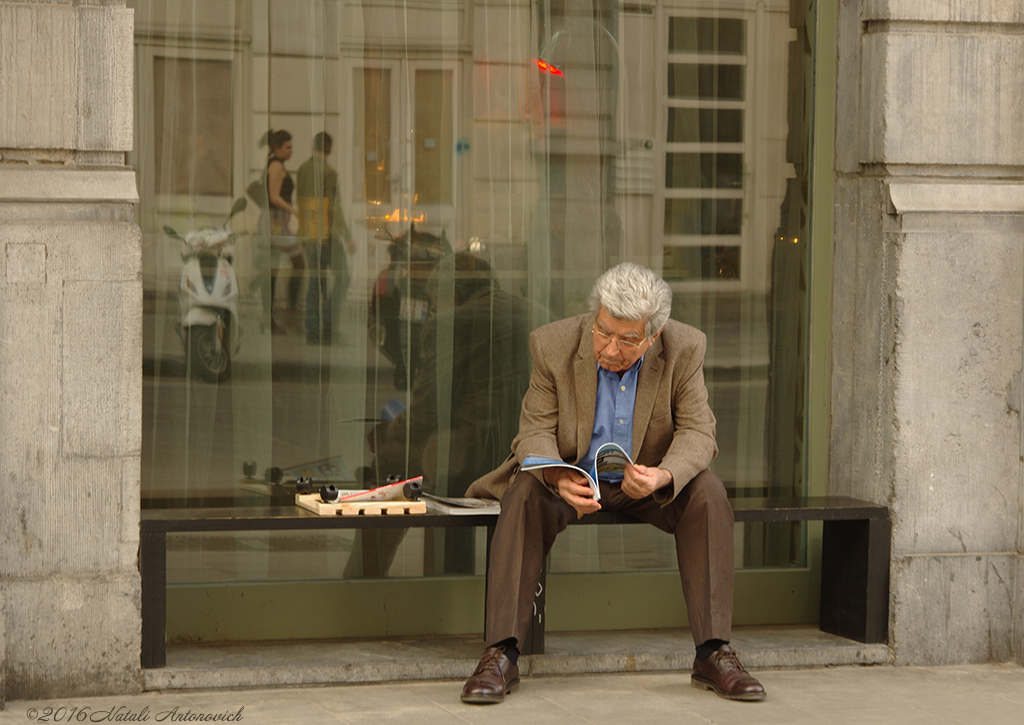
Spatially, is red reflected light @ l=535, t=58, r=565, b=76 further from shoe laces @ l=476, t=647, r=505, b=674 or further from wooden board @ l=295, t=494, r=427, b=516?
shoe laces @ l=476, t=647, r=505, b=674

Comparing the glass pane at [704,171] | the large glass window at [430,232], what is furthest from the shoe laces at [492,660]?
the glass pane at [704,171]

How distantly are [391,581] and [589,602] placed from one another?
0.84 metres

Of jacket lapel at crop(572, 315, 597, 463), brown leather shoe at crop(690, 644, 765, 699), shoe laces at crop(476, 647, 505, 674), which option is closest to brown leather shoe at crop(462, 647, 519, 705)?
shoe laces at crop(476, 647, 505, 674)

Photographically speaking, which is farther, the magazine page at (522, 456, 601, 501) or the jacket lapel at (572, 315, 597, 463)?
the jacket lapel at (572, 315, 597, 463)

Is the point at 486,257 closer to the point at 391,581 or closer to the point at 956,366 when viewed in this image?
the point at 391,581

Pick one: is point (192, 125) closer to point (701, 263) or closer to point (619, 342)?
→ point (619, 342)

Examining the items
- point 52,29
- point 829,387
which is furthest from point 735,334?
point 52,29

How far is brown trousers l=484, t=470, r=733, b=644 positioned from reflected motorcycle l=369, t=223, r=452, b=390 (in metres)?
0.92

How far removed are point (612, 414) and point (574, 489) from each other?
398 mm

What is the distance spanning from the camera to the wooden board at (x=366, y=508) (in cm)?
471

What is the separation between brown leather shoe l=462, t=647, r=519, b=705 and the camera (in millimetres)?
4439

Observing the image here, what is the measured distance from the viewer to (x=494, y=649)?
15.0 ft

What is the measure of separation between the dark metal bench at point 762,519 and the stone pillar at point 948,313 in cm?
9

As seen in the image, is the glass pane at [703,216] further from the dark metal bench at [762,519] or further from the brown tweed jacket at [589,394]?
the dark metal bench at [762,519]
